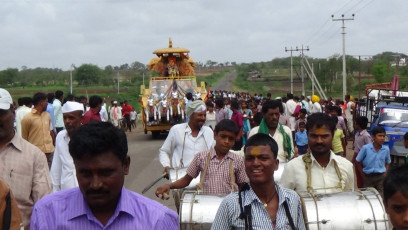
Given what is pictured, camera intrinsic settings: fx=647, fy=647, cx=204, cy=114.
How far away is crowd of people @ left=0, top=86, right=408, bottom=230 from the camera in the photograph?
8.30ft

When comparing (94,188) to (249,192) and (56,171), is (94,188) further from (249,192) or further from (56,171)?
(56,171)

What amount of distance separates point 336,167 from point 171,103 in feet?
55.4

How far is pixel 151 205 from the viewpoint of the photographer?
2.59m

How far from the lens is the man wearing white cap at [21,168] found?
14.6 feet

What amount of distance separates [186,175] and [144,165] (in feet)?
33.6

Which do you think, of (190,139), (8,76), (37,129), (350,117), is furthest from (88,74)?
Result: (190,139)

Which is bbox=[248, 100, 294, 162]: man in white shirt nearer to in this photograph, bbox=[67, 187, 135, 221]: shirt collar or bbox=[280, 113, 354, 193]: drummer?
bbox=[280, 113, 354, 193]: drummer

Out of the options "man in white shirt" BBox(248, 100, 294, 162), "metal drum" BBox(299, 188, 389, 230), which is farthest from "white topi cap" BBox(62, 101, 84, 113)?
"metal drum" BBox(299, 188, 389, 230)

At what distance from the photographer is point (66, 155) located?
582cm

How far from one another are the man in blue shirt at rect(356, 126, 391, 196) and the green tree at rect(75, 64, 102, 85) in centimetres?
7863

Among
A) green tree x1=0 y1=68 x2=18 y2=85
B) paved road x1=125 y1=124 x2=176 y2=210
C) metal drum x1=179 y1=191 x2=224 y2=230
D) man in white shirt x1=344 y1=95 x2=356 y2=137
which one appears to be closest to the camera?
metal drum x1=179 y1=191 x2=224 y2=230

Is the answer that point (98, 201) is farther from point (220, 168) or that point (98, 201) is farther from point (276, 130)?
point (276, 130)

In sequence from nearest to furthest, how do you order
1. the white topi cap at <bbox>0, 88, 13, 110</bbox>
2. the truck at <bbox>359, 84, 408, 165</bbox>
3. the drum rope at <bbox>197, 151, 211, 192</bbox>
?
the white topi cap at <bbox>0, 88, 13, 110</bbox>, the drum rope at <bbox>197, 151, 211, 192</bbox>, the truck at <bbox>359, 84, 408, 165</bbox>

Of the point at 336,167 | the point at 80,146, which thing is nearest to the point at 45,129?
the point at 336,167
